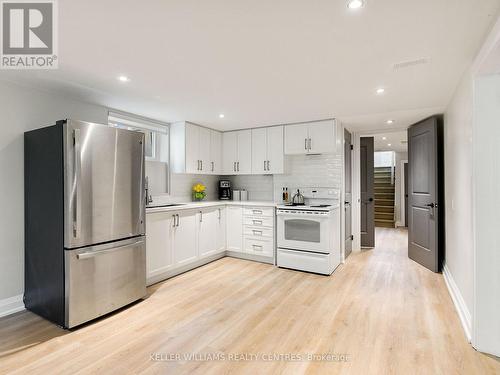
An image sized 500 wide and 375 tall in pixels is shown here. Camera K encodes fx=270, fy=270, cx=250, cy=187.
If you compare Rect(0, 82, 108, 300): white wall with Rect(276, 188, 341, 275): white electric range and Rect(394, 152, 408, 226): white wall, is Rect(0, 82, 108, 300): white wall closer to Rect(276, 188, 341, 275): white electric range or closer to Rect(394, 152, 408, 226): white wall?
Rect(276, 188, 341, 275): white electric range

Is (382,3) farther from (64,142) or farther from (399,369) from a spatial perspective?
(64,142)

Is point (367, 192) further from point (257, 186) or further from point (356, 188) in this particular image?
point (257, 186)

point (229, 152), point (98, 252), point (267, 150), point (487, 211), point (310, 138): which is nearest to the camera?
point (487, 211)

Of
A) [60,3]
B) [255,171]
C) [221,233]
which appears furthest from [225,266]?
[60,3]

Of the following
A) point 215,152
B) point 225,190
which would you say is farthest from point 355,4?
point 225,190

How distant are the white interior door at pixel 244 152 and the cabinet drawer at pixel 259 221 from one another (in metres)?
0.92

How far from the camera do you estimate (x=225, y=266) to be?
4.27 m

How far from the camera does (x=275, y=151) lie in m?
4.70

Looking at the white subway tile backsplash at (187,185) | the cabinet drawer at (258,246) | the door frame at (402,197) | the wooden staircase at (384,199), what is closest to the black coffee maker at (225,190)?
the white subway tile backsplash at (187,185)

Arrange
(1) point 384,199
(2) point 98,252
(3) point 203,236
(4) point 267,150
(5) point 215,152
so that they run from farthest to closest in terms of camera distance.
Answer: (1) point 384,199 < (5) point 215,152 < (4) point 267,150 < (3) point 203,236 < (2) point 98,252

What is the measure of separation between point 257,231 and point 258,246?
9.7 inches

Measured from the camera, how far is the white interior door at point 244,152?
196 inches

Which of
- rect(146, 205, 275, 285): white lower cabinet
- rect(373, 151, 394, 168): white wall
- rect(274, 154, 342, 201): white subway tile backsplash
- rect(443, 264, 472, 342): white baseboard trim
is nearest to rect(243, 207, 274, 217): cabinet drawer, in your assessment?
rect(146, 205, 275, 285): white lower cabinet

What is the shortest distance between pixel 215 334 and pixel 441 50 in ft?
9.65
